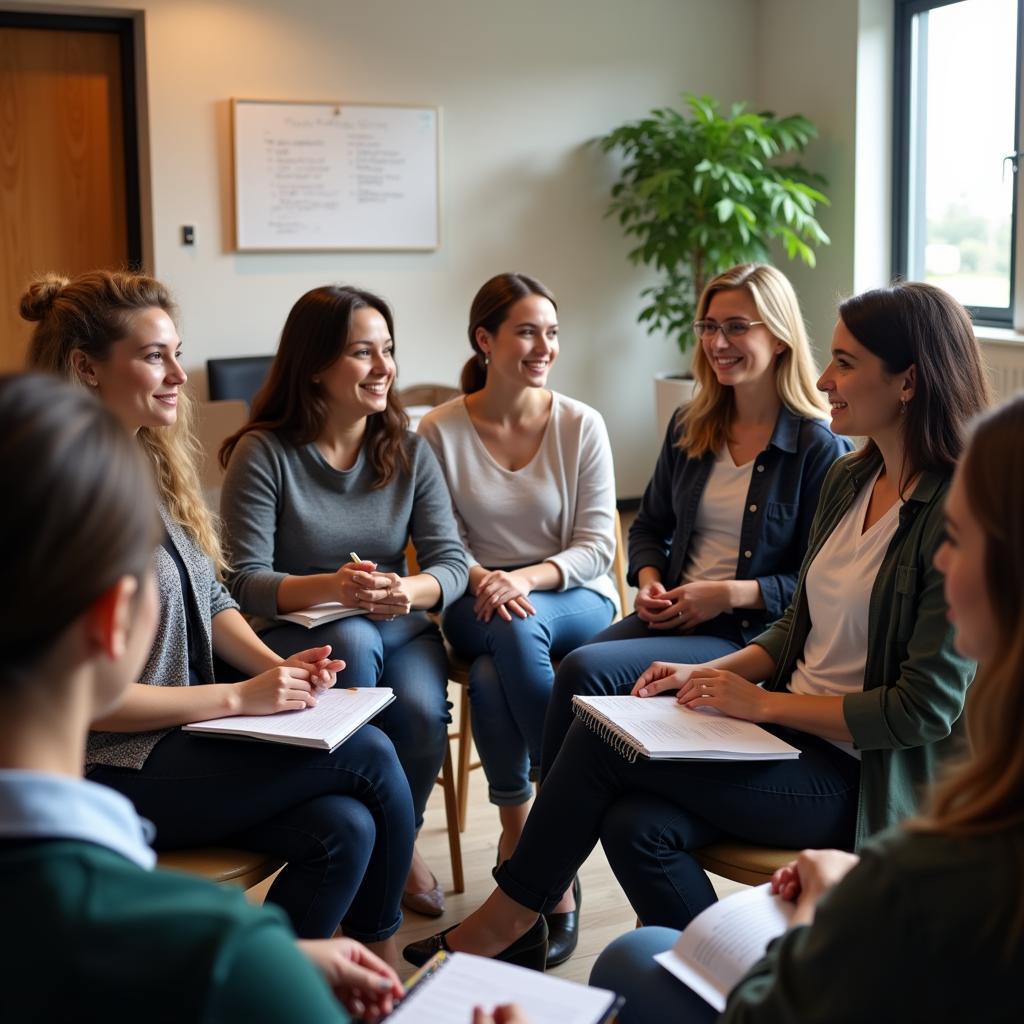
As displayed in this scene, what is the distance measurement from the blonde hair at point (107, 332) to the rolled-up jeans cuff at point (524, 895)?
72cm

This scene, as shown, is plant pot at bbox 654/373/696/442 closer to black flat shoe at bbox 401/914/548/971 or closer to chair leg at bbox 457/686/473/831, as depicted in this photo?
chair leg at bbox 457/686/473/831

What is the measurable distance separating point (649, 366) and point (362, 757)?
4.56 meters

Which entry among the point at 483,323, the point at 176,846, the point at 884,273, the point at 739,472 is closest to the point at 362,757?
the point at 176,846

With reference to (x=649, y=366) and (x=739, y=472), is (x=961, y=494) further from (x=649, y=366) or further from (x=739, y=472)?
(x=649, y=366)

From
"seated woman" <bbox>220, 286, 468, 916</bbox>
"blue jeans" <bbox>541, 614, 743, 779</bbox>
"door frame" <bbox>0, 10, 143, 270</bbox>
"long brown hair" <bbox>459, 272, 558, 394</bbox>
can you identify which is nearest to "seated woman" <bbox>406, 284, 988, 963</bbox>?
"blue jeans" <bbox>541, 614, 743, 779</bbox>

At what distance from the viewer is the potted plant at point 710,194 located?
5230 millimetres

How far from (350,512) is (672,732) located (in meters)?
0.98

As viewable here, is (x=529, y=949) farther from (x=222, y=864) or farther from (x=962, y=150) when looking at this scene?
(x=962, y=150)

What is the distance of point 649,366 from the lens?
6.18 metres

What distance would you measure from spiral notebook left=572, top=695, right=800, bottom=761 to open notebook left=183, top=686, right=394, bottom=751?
0.35 metres

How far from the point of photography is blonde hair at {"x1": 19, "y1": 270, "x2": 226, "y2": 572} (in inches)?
76.9

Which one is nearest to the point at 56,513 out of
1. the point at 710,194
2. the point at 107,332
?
the point at 107,332

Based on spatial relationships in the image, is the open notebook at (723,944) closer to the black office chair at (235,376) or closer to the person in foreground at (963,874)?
the person in foreground at (963,874)

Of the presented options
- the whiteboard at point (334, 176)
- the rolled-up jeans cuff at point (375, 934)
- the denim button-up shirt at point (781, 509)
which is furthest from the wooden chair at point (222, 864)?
the whiteboard at point (334, 176)
